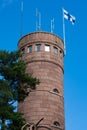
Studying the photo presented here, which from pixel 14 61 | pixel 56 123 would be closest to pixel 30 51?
pixel 56 123

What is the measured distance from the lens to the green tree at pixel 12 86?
23.8m

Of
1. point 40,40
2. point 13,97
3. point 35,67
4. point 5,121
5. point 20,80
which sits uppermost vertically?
point 40,40

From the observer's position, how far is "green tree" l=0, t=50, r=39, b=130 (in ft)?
78.0

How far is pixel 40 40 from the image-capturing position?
37.2m

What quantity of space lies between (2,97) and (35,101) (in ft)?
35.4

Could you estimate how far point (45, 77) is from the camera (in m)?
35.4

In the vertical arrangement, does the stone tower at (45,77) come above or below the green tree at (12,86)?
above

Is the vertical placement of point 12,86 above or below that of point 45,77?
below

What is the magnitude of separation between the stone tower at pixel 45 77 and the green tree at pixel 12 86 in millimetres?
6515

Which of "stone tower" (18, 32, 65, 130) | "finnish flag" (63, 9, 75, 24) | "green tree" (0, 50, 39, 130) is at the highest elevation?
"finnish flag" (63, 9, 75, 24)

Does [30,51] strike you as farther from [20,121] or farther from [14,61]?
[20,121]

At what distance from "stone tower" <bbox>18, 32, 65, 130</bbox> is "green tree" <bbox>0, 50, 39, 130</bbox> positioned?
6515 mm

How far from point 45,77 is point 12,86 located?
9.66 meters

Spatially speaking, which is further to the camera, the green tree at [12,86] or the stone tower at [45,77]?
the stone tower at [45,77]
